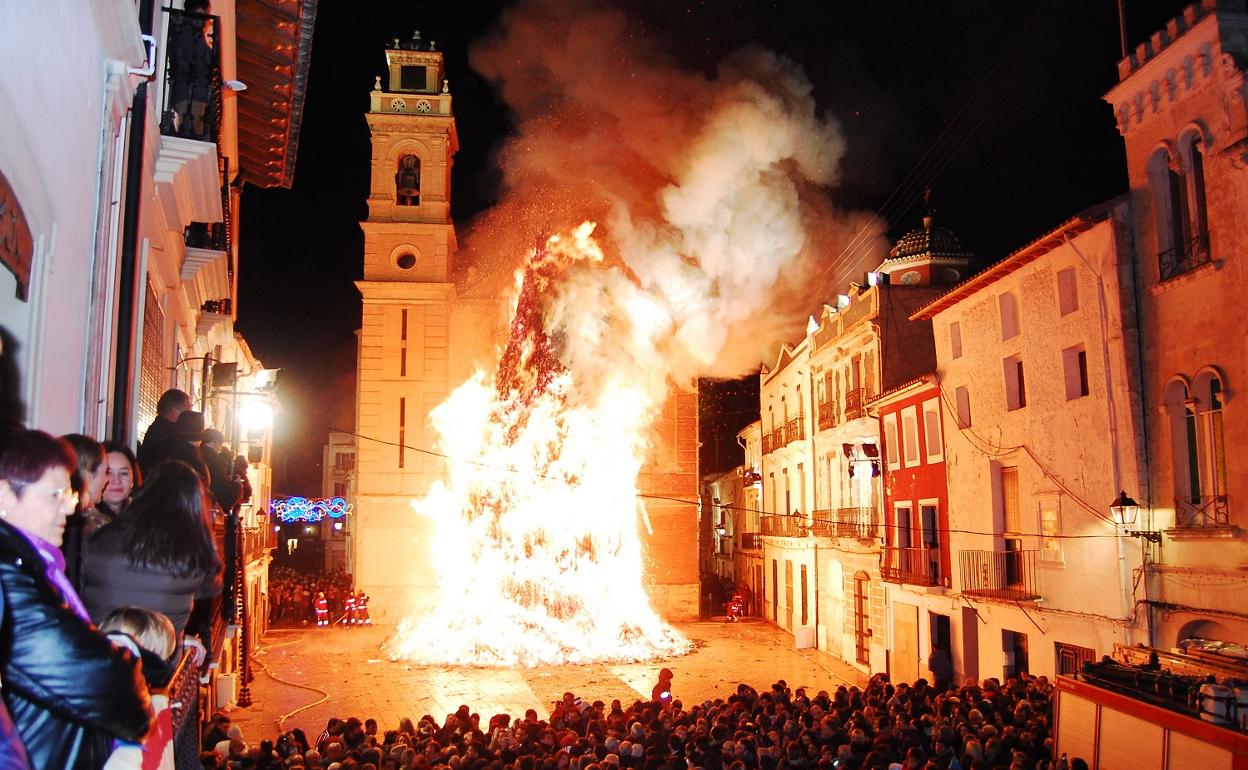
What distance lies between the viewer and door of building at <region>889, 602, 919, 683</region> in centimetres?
2319

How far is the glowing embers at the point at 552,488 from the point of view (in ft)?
Result: 100

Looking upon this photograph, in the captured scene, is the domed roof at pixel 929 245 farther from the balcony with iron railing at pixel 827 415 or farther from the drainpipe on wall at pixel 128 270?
the drainpipe on wall at pixel 128 270

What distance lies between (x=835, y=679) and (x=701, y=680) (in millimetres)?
3796

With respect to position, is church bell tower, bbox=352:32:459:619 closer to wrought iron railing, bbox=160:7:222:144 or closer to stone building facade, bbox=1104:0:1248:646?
stone building facade, bbox=1104:0:1248:646

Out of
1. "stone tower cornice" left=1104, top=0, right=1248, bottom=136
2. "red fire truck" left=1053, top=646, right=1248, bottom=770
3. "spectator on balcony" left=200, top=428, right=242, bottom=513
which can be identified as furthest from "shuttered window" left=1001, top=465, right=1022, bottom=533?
"spectator on balcony" left=200, top=428, right=242, bottom=513

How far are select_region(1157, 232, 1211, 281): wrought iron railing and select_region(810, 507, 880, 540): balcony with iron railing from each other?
12.0 meters

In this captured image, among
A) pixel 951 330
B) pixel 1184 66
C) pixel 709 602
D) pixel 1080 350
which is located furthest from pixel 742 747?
pixel 709 602

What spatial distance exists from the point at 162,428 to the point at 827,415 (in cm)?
2510

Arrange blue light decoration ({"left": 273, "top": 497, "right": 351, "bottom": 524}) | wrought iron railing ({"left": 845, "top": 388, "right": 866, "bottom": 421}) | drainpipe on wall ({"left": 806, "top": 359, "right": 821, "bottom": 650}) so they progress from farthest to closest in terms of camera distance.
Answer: blue light decoration ({"left": 273, "top": 497, "right": 351, "bottom": 524}) < drainpipe on wall ({"left": 806, "top": 359, "right": 821, "bottom": 650}) < wrought iron railing ({"left": 845, "top": 388, "right": 866, "bottom": 421})

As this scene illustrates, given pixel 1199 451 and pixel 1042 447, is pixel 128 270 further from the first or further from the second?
pixel 1042 447

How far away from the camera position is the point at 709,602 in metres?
40.6

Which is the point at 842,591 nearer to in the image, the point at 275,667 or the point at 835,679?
the point at 835,679

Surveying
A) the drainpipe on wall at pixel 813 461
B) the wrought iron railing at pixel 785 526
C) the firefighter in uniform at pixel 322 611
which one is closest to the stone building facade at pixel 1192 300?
the drainpipe on wall at pixel 813 461

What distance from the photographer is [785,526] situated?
3453 centimetres
